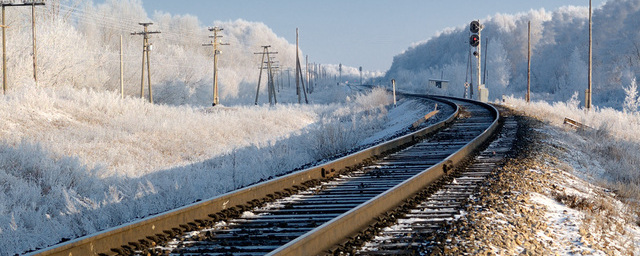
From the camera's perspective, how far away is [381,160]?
40.6 ft

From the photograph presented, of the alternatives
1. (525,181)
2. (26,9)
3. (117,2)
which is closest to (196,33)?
(117,2)

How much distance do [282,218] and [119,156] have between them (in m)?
15.1

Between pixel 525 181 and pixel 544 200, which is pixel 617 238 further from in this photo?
pixel 525 181

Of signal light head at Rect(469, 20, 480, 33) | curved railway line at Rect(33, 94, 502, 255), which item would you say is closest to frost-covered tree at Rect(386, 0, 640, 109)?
signal light head at Rect(469, 20, 480, 33)

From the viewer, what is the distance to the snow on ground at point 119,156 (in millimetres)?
8594

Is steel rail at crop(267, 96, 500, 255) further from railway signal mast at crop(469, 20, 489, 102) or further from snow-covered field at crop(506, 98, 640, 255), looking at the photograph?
railway signal mast at crop(469, 20, 489, 102)

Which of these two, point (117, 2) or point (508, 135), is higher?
point (117, 2)

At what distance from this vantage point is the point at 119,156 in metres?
20.6

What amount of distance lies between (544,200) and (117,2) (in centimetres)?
10934

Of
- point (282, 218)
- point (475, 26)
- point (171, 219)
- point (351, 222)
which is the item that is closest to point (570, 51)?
point (475, 26)

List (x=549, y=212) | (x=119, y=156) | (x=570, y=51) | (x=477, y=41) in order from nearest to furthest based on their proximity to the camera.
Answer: (x=549, y=212), (x=119, y=156), (x=477, y=41), (x=570, y=51)

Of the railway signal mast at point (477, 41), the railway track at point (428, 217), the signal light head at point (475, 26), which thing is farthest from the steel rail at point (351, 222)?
the signal light head at point (475, 26)

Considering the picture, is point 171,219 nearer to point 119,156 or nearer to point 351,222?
point 351,222

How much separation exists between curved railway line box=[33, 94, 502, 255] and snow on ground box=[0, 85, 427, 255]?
0.97 metres
